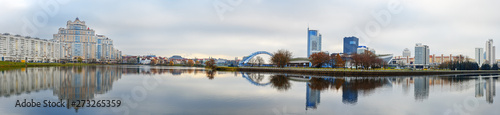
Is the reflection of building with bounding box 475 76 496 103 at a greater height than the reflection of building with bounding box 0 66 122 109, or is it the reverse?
the reflection of building with bounding box 0 66 122 109

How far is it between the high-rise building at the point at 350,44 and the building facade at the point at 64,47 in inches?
5252

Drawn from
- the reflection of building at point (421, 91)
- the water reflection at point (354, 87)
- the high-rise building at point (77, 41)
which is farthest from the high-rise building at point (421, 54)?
the high-rise building at point (77, 41)

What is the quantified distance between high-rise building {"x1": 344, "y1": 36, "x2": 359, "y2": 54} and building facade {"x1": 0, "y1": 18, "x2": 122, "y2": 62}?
133m

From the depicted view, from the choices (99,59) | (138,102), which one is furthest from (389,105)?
(99,59)

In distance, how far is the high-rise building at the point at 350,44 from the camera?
168m

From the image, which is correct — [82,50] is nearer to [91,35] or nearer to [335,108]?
[91,35]

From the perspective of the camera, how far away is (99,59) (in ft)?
486

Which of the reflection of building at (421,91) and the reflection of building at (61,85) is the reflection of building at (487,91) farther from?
the reflection of building at (61,85)

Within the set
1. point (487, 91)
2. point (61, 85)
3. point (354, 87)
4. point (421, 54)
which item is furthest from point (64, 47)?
point (421, 54)

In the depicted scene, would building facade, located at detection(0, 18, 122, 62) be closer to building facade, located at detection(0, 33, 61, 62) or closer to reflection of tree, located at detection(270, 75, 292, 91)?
building facade, located at detection(0, 33, 61, 62)

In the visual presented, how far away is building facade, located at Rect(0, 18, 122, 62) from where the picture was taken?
89.8 m

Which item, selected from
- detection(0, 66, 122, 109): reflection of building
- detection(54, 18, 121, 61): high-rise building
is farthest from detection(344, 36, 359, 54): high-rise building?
detection(0, 66, 122, 109): reflection of building

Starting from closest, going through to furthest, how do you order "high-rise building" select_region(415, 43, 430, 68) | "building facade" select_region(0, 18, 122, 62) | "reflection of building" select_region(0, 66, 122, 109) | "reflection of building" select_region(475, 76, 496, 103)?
"reflection of building" select_region(0, 66, 122, 109) < "reflection of building" select_region(475, 76, 496, 103) < "building facade" select_region(0, 18, 122, 62) < "high-rise building" select_region(415, 43, 430, 68)

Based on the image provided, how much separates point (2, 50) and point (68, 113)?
327ft
